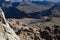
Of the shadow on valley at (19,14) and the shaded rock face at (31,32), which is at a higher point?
the shaded rock face at (31,32)

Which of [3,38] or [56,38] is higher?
[3,38]

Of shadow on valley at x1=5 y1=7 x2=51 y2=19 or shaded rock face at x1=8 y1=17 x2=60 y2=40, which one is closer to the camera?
shaded rock face at x1=8 y1=17 x2=60 y2=40

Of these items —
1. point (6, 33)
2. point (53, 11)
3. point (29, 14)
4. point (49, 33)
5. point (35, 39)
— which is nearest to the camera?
point (6, 33)

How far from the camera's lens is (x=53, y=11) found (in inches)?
2442

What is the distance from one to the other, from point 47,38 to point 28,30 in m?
2.87

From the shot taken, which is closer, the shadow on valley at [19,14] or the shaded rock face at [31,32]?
the shaded rock face at [31,32]

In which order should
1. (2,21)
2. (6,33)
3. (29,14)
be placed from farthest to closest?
(29,14), (2,21), (6,33)

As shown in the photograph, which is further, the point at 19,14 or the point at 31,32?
the point at 19,14

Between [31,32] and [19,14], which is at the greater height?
[31,32]

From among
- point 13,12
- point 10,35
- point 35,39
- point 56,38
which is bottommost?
point 13,12

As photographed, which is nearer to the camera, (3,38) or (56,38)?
(3,38)

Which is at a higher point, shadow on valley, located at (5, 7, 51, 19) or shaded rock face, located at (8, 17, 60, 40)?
shaded rock face, located at (8, 17, 60, 40)

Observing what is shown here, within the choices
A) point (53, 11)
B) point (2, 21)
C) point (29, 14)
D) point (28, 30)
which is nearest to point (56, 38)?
point (28, 30)

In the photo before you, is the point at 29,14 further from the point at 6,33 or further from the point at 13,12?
the point at 6,33
